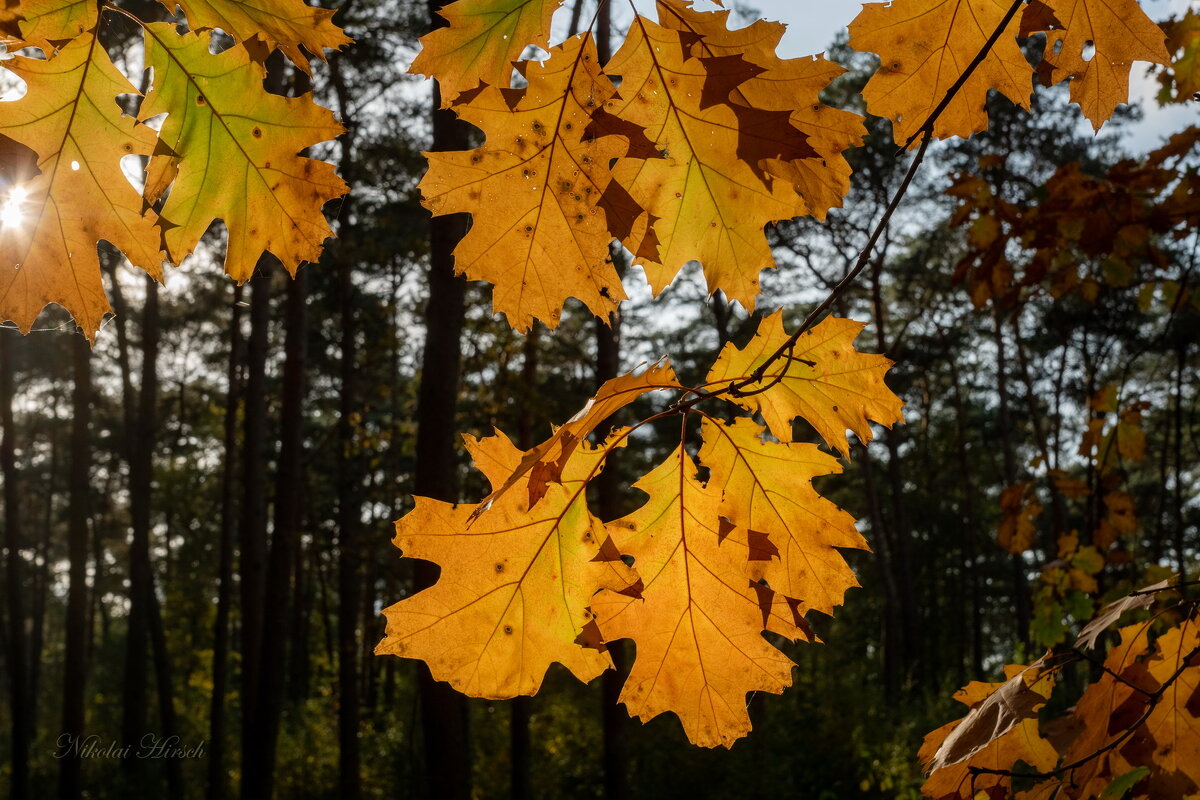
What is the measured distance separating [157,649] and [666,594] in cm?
1353

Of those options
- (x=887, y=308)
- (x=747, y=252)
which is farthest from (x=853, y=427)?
(x=887, y=308)

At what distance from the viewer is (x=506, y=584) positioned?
974 mm

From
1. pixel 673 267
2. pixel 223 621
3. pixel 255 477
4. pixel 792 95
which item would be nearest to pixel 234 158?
pixel 673 267

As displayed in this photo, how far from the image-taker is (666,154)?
96 cm

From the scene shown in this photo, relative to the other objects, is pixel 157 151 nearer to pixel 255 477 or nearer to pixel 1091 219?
pixel 1091 219

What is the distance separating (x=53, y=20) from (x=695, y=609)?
3.09 feet

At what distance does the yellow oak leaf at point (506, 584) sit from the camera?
0.95 meters

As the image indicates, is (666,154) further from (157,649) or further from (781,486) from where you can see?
(157,649)

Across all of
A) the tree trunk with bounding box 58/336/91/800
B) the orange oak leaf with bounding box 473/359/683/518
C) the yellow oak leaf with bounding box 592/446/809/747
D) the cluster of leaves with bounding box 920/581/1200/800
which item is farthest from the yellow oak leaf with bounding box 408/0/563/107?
the tree trunk with bounding box 58/336/91/800

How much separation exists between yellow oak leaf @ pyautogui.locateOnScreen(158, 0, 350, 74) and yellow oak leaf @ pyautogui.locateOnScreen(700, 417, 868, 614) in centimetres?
62

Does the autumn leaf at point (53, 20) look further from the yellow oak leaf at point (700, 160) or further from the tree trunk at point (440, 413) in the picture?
the tree trunk at point (440, 413)

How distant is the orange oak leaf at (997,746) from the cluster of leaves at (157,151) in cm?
111

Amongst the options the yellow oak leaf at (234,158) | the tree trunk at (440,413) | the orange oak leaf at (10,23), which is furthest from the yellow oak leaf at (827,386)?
the tree trunk at (440,413)

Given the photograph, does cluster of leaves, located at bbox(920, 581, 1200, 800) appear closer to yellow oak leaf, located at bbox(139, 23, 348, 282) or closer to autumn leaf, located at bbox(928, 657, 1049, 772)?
autumn leaf, located at bbox(928, 657, 1049, 772)
